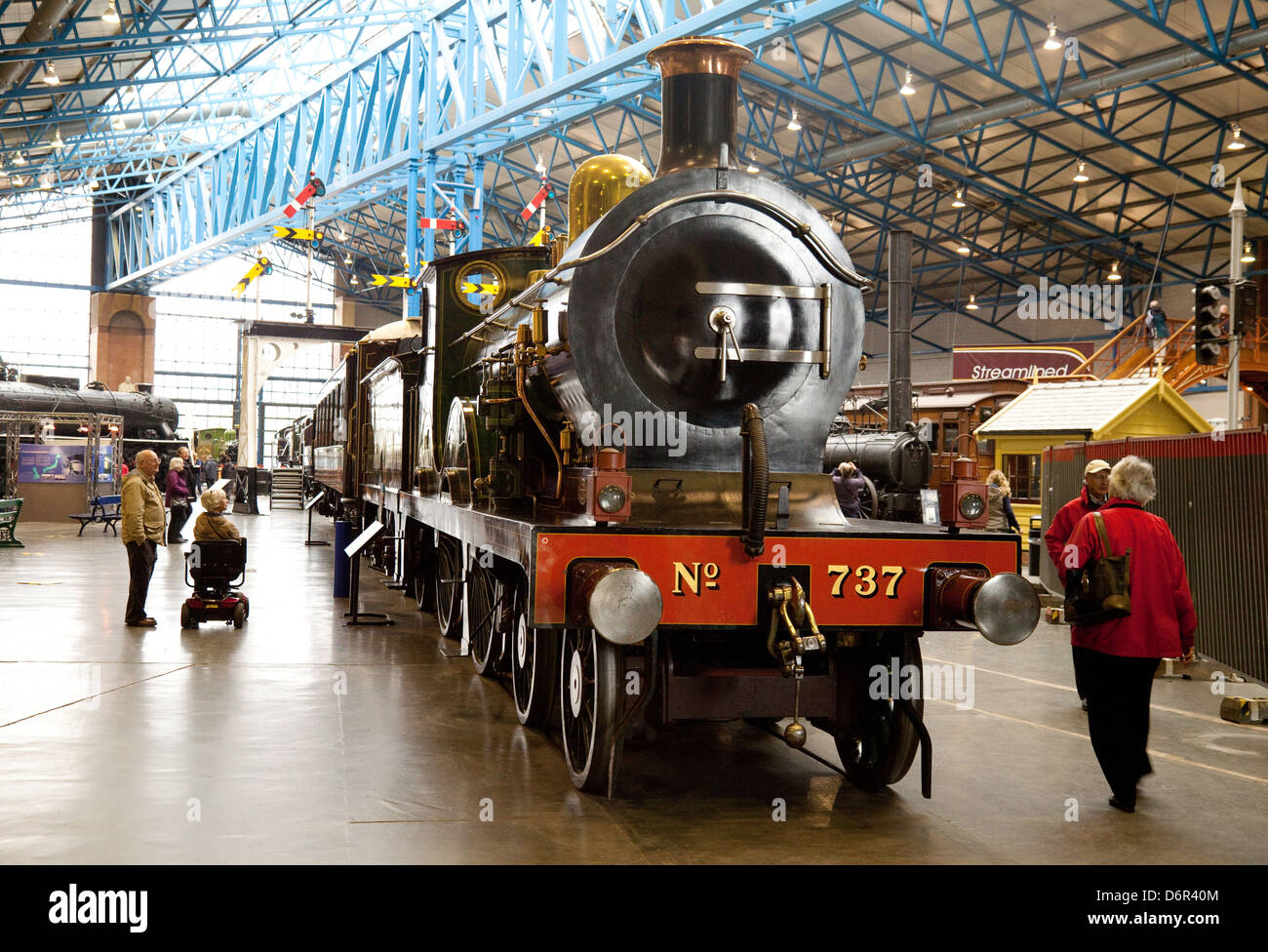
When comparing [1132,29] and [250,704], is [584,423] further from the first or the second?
[1132,29]

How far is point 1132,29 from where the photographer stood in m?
16.7

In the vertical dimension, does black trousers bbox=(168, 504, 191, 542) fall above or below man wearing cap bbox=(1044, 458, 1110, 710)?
below

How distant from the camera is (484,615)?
23.3ft

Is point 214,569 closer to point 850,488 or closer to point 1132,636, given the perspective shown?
point 850,488

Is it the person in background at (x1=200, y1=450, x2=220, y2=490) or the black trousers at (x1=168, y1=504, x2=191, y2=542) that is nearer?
the black trousers at (x1=168, y1=504, x2=191, y2=542)

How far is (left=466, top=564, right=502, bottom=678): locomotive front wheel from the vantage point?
668 cm

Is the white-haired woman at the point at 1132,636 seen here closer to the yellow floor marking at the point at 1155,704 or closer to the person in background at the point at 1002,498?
the yellow floor marking at the point at 1155,704

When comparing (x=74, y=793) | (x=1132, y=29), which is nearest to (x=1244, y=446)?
(x=74, y=793)

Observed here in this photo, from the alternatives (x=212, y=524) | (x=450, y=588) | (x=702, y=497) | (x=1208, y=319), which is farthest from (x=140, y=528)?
(x=1208, y=319)

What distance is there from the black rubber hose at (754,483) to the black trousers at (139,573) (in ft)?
20.7

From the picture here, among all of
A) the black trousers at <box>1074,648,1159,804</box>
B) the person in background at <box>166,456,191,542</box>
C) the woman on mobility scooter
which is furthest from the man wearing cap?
the person in background at <box>166,456,191,542</box>

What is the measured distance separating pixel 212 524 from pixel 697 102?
6184 millimetres

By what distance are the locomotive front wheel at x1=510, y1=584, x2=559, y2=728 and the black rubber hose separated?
1445mm

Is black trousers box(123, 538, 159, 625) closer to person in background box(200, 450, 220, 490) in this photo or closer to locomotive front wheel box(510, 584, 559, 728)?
locomotive front wheel box(510, 584, 559, 728)
